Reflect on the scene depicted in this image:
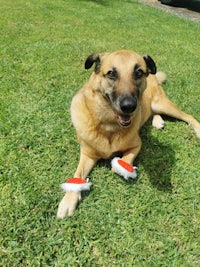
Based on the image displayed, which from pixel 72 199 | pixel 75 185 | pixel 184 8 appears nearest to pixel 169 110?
pixel 75 185

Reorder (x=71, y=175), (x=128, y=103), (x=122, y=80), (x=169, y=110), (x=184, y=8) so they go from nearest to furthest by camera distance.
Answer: (x=128, y=103), (x=122, y=80), (x=71, y=175), (x=169, y=110), (x=184, y=8)

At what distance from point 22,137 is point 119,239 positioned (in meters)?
1.42

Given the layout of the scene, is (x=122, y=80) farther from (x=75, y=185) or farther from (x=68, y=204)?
(x=68, y=204)

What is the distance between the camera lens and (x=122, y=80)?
2635mm

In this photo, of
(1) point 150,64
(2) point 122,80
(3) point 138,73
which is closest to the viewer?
(2) point 122,80

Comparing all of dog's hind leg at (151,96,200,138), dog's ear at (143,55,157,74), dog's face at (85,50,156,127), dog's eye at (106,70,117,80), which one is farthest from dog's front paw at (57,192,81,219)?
dog's hind leg at (151,96,200,138)

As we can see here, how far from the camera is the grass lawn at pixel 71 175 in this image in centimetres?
229

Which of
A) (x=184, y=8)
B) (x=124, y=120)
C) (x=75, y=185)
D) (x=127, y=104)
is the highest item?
(x=127, y=104)

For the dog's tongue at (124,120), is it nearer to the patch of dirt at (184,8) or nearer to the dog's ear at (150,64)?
the dog's ear at (150,64)

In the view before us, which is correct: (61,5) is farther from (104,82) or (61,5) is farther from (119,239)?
(119,239)

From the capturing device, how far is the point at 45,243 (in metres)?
2.26

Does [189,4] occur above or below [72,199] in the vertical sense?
below

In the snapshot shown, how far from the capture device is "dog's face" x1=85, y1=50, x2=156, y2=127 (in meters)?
2.53

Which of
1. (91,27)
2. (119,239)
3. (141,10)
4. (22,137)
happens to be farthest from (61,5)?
(119,239)
